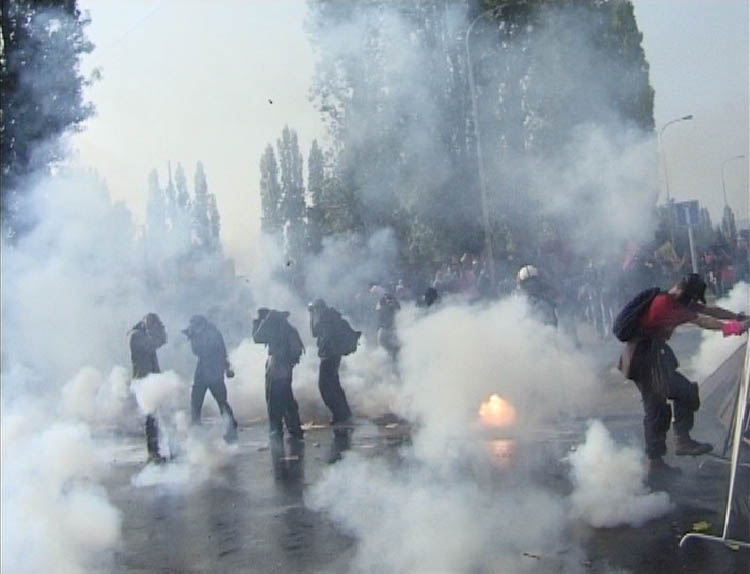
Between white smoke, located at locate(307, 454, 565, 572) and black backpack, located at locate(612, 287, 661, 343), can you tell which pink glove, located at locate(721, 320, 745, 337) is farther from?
white smoke, located at locate(307, 454, 565, 572)

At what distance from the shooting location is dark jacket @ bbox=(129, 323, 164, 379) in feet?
25.8

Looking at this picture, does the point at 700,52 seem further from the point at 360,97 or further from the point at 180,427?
the point at 180,427

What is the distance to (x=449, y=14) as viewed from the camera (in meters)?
8.67

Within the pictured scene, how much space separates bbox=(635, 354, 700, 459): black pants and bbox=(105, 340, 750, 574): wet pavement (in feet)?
0.78

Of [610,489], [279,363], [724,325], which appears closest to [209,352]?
[279,363]

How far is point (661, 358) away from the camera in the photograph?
564cm

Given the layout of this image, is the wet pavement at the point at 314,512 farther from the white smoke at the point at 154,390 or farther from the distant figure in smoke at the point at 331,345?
the distant figure in smoke at the point at 331,345

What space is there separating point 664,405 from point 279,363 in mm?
3998

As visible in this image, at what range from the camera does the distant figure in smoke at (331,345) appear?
923 centimetres

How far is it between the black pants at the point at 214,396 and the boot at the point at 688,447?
4764mm

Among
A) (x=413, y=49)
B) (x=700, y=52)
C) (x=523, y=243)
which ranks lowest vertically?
(x=523, y=243)

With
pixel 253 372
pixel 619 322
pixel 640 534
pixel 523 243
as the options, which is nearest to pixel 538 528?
pixel 640 534

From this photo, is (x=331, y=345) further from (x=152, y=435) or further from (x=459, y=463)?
(x=459, y=463)

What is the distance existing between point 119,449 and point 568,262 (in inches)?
213
